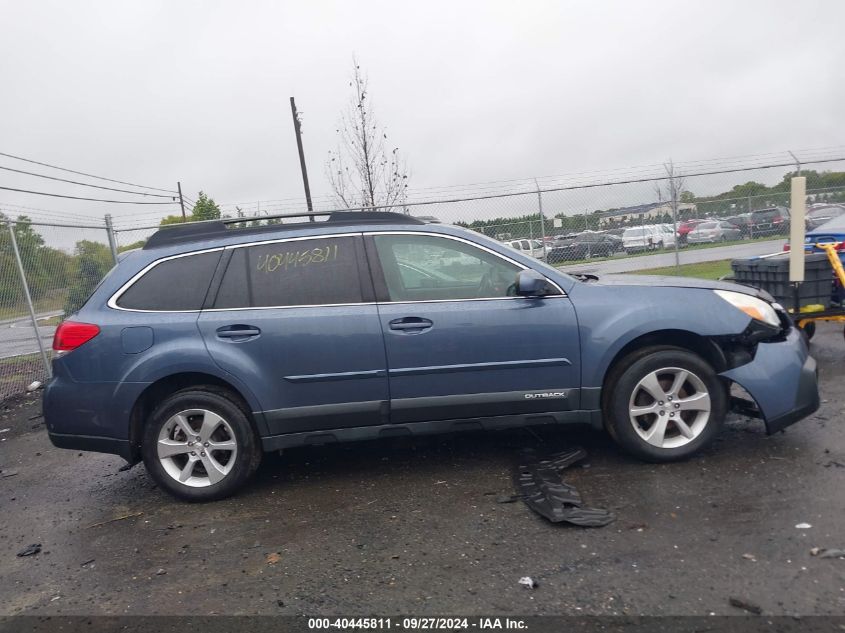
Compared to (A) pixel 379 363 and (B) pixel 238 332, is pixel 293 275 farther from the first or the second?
(A) pixel 379 363

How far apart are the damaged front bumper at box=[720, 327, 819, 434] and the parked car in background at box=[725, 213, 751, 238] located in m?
10.8

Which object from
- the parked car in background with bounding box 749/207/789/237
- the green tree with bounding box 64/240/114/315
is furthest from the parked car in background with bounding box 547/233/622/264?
the green tree with bounding box 64/240/114/315

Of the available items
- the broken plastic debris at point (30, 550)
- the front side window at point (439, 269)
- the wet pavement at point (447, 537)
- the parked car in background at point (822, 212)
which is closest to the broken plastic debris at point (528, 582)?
the wet pavement at point (447, 537)

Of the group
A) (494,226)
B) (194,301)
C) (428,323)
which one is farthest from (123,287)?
(494,226)

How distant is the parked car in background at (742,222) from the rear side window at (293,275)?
1189cm

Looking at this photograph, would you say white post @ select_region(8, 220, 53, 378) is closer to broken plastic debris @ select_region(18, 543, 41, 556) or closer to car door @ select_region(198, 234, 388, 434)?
broken plastic debris @ select_region(18, 543, 41, 556)

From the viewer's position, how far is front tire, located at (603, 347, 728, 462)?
171 inches

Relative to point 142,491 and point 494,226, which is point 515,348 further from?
point 494,226

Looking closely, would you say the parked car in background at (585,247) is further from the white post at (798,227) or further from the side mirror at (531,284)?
the side mirror at (531,284)

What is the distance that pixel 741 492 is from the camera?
3930mm

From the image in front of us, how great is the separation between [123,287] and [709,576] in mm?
3862

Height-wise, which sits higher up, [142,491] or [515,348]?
[515,348]

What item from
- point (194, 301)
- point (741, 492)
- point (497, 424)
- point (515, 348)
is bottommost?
point (741, 492)

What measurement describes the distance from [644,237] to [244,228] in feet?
33.8
